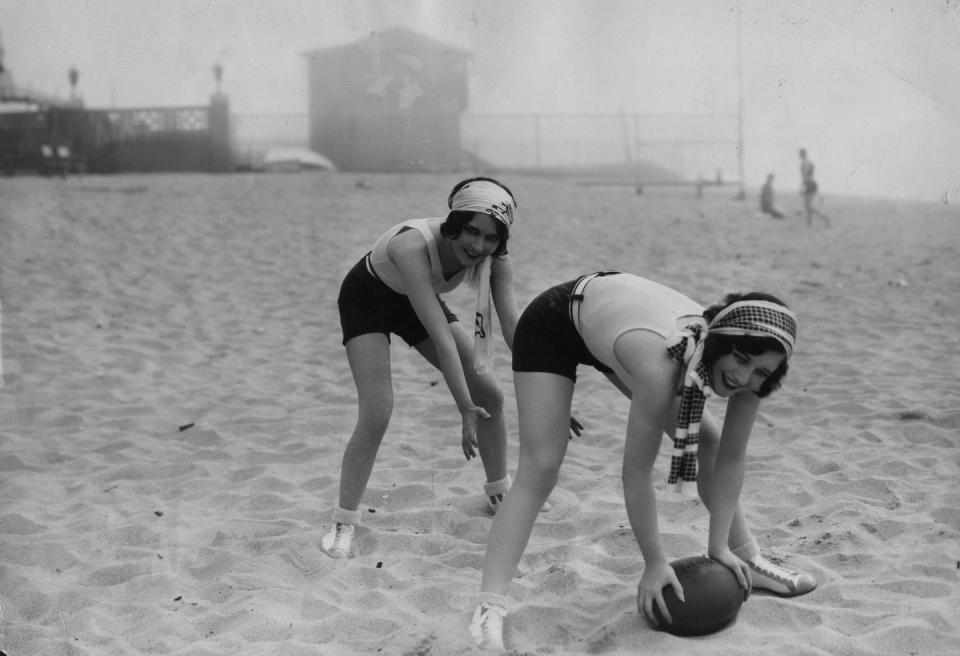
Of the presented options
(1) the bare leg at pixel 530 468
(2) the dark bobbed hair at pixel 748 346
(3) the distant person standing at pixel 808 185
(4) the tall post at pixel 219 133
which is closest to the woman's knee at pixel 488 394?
(1) the bare leg at pixel 530 468

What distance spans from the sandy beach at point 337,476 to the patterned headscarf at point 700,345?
65 cm

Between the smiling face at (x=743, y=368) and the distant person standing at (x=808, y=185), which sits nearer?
the smiling face at (x=743, y=368)

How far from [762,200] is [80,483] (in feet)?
45.9

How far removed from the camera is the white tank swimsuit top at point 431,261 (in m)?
3.59

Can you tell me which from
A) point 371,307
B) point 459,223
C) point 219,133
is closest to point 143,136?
point 219,133

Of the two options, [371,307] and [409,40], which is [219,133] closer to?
[409,40]

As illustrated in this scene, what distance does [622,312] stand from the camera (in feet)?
9.28

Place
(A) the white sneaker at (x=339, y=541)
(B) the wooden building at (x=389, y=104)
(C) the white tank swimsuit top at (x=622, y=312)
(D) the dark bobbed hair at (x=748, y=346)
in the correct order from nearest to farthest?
(D) the dark bobbed hair at (x=748, y=346) < (C) the white tank swimsuit top at (x=622, y=312) < (A) the white sneaker at (x=339, y=541) < (B) the wooden building at (x=389, y=104)

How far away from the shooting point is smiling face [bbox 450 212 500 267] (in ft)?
11.0

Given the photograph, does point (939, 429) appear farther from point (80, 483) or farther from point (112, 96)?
point (112, 96)

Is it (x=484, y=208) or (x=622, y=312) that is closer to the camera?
(x=622, y=312)

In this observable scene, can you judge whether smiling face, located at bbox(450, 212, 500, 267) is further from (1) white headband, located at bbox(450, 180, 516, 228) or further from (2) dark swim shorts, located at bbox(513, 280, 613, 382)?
(2) dark swim shorts, located at bbox(513, 280, 613, 382)

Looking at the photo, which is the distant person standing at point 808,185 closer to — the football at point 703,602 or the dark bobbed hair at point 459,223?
the dark bobbed hair at point 459,223

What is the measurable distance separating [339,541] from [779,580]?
1.73 m
